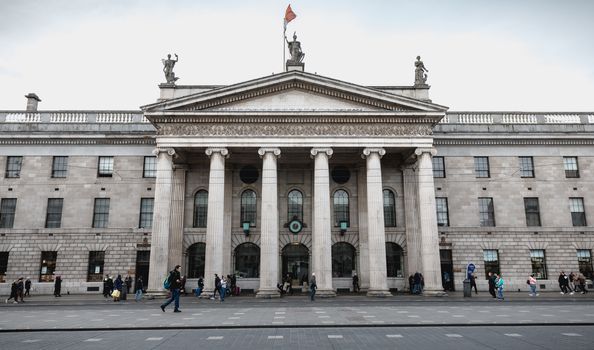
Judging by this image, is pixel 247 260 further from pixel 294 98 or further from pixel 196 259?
pixel 294 98

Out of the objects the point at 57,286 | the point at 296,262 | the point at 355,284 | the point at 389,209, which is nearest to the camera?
the point at 57,286

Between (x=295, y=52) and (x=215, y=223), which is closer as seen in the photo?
(x=215, y=223)

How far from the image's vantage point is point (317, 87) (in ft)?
102

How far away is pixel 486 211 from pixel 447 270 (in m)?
5.65

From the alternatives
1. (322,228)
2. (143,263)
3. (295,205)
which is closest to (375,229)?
(322,228)

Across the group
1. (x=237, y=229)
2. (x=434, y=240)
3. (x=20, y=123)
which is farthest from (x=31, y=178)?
(x=434, y=240)

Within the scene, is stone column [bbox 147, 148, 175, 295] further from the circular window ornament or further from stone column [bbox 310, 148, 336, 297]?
stone column [bbox 310, 148, 336, 297]

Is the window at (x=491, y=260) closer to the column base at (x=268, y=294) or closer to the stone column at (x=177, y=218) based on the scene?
the column base at (x=268, y=294)

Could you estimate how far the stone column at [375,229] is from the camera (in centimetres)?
2922

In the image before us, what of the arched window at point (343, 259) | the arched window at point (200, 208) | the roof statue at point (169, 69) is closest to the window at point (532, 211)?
the arched window at point (343, 259)

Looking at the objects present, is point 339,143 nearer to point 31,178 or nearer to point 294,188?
point 294,188

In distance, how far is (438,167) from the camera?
35.8m

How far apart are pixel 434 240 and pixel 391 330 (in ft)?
56.2

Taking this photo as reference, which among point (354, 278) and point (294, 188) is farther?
point (294, 188)
